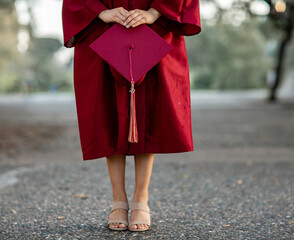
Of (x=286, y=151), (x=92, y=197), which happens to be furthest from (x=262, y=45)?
(x=92, y=197)

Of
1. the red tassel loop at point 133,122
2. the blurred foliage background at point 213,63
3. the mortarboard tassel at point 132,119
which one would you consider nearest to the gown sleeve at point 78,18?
the mortarboard tassel at point 132,119

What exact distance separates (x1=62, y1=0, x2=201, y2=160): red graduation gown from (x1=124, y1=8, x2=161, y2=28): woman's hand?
2.5 inches

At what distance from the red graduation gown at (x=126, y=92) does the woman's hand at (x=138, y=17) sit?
64 millimetres

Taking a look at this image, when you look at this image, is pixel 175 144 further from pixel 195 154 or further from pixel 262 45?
pixel 262 45

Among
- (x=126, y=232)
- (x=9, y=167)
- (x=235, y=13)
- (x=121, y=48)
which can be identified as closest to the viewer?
(x=121, y=48)

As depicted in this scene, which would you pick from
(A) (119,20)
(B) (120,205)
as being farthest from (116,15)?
(B) (120,205)

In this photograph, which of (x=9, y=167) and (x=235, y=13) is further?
(x=235, y=13)

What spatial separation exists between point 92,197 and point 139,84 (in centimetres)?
142

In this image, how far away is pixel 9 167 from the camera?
194 inches

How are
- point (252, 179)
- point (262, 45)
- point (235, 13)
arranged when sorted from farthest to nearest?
point (262, 45) < point (235, 13) < point (252, 179)

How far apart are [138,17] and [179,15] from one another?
0.81ft

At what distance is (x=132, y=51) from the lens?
8.05 feet

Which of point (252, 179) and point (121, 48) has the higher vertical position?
point (121, 48)

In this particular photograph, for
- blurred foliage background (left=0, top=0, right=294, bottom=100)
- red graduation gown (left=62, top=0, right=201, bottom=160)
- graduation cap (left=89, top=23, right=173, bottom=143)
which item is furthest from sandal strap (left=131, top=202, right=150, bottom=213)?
blurred foliage background (left=0, top=0, right=294, bottom=100)
